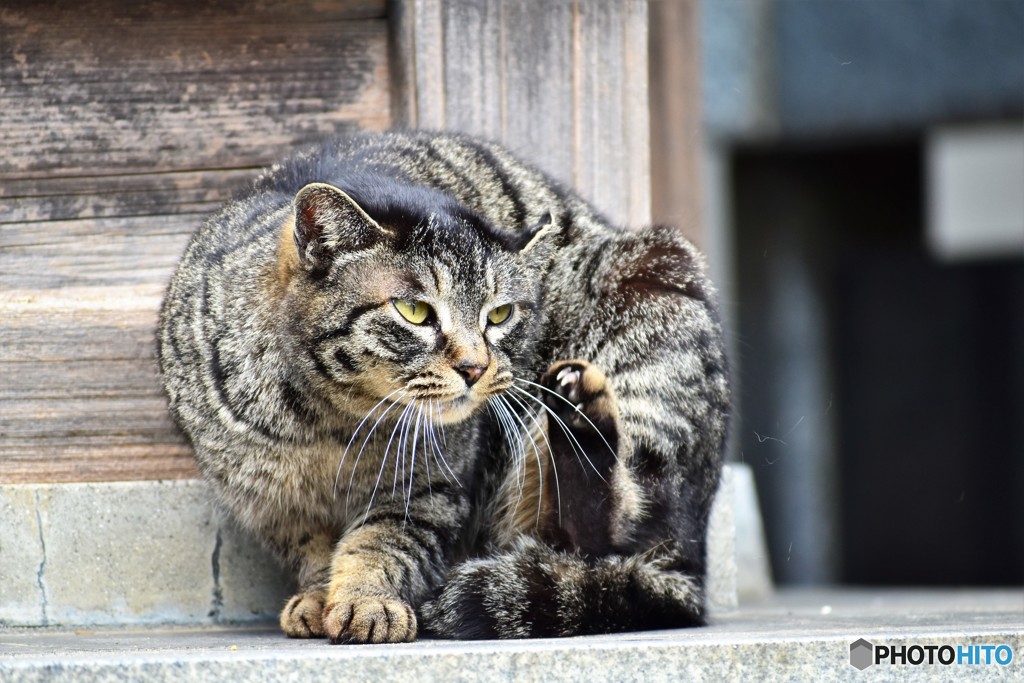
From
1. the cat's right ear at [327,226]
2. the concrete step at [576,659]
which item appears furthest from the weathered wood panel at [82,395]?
the concrete step at [576,659]

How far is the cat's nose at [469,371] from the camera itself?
98.6 inches

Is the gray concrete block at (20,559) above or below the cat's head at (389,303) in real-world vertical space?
below

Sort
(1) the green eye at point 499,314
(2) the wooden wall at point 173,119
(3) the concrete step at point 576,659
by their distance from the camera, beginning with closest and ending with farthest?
(3) the concrete step at point 576,659, (1) the green eye at point 499,314, (2) the wooden wall at point 173,119

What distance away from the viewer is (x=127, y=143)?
10.7ft

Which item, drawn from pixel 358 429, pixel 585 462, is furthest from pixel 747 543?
pixel 358 429

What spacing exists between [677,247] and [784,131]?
356 centimetres

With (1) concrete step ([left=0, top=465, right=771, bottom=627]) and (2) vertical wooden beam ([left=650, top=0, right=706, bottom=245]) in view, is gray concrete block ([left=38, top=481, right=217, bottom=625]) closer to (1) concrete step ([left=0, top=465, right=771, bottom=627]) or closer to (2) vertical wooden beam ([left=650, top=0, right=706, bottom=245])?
(1) concrete step ([left=0, top=465, right=771, bottom=627])

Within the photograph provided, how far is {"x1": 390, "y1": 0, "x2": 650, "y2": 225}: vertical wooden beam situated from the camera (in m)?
3.27

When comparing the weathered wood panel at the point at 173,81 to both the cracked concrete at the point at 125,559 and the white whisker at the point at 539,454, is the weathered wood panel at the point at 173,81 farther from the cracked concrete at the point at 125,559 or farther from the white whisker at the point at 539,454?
the white whisker at the point at 539,454

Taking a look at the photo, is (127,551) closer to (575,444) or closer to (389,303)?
(389,303)

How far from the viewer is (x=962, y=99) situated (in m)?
5.94

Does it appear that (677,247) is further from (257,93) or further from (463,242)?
(257,93)

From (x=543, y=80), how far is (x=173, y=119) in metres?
0.98
